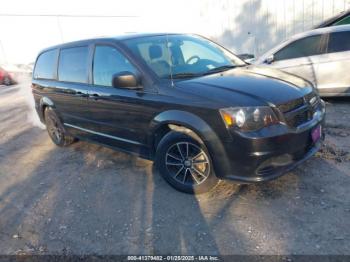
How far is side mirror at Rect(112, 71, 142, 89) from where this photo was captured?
3852mm

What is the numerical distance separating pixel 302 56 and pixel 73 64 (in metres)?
4.64

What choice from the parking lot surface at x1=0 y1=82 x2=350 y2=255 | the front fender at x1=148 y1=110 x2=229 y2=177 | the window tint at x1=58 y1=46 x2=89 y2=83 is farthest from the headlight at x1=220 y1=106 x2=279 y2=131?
the window tint at x1=58 y1=46 x2=89 y2=83

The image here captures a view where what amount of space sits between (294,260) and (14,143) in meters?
5.84

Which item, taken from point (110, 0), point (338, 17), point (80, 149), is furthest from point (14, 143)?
point (110, 0)

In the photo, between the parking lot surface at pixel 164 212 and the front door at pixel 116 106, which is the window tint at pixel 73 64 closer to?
the front door at pixel 116 106

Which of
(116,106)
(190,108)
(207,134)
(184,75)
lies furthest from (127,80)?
(207,134)

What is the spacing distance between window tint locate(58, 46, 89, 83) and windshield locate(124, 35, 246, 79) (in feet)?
2.86

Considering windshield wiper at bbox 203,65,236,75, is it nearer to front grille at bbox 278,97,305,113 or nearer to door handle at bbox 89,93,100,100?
front grille at bbox 278,97,305,113

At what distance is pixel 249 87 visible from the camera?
3.53 metres

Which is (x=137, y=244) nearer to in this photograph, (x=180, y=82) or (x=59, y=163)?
(x=180, y=82)

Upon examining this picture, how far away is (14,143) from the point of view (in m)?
6.84

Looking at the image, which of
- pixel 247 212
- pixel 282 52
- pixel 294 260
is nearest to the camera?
pixel 294 260

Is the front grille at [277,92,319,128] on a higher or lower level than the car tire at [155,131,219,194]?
higher

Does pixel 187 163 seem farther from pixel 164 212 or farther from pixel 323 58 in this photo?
pixel 323 58
